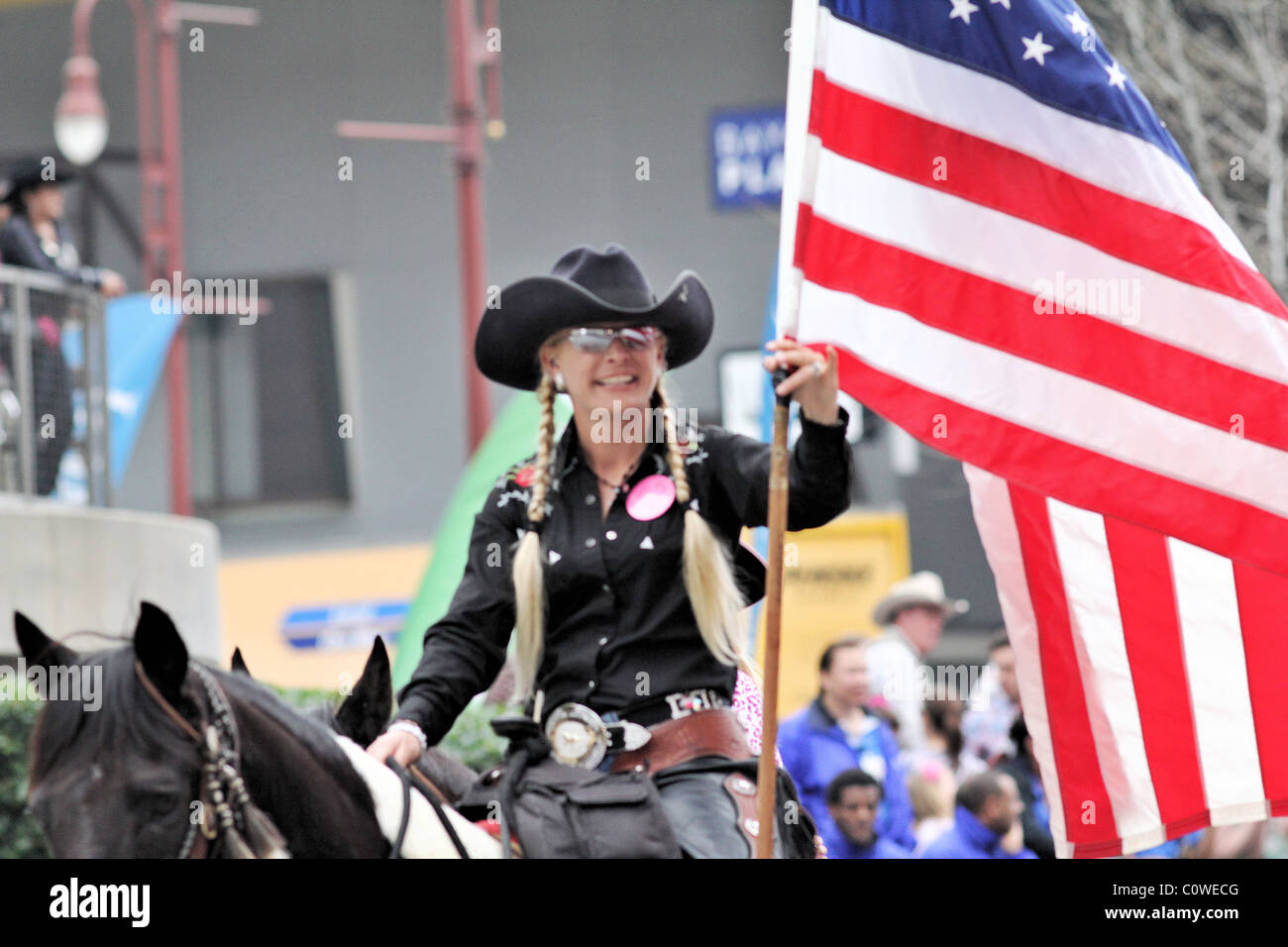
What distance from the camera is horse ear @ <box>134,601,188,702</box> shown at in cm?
386

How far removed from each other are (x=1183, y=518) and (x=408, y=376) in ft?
71.4

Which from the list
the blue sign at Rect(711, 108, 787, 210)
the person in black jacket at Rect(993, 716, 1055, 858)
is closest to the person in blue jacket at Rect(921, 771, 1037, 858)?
the person in black jacket at Rect(993, 716, 1055, 858)

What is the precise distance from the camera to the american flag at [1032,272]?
5.49 meters

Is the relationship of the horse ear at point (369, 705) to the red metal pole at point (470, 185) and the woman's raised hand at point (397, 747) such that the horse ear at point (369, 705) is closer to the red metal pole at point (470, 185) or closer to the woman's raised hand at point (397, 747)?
the woman's raised hand at point (397, 747)

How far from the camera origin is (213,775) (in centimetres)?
392

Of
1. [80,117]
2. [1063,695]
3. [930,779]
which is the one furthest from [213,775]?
[80,117]

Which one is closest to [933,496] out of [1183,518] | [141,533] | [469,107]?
[469,107]

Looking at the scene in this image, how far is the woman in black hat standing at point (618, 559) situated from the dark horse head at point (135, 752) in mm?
677

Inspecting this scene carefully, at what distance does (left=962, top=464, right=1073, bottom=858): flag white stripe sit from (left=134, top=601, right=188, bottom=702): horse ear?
275cm

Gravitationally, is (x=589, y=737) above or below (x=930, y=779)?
above

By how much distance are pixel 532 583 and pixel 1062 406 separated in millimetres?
1571

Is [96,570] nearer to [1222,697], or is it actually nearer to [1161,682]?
[1161,682]

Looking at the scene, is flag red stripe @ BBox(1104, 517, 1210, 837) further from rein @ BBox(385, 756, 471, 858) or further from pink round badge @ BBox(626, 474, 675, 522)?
rein @ BBox(385, 756, 471, 858)

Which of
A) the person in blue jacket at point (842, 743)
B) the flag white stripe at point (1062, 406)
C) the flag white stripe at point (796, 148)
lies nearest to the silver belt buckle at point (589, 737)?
the flag white stripe at point (796, 148)
